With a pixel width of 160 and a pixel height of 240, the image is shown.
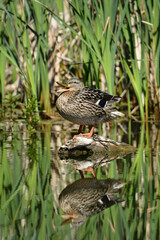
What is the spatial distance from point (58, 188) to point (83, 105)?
2016 mm

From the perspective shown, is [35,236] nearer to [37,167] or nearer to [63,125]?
[37,167]

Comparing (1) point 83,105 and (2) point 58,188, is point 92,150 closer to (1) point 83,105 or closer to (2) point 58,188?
(1) point 83,105

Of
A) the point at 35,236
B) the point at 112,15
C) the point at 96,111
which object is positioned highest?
the point at 112,15

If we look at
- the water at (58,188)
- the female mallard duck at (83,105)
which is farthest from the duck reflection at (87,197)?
the female mallard duck at (83,105)

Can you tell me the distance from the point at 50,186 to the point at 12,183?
0.35 meters

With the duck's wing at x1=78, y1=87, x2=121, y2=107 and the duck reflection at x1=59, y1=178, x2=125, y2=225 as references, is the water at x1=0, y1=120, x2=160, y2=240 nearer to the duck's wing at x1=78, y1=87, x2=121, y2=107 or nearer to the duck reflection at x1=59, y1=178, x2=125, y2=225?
the duck reflection at x1=59, y1=178, x2=125, y2=225

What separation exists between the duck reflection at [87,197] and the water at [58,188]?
55mm

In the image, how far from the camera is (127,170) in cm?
484

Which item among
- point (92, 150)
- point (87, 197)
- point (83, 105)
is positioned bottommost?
point (87, 197)

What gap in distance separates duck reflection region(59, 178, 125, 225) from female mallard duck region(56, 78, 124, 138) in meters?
1.55

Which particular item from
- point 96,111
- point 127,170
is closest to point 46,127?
point 96,111

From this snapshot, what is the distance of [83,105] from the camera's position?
606 centimetres

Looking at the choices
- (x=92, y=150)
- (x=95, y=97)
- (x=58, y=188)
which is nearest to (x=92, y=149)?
(x=92, y=150)

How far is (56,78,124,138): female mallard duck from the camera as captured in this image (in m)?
6.02
